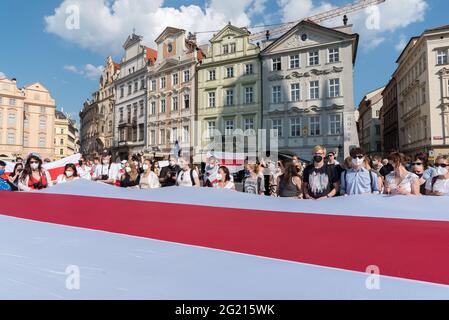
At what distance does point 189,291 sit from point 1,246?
2.89 metres

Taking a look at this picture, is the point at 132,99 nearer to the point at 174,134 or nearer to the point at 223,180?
the point at 174,134

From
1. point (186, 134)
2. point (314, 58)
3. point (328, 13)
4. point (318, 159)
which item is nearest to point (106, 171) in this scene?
point (318, 159)

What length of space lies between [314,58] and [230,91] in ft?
30.9

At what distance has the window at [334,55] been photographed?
3044cm

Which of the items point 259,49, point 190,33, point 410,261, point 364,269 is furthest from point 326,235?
point 190,33

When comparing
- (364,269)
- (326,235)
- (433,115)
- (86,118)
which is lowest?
(364,269)

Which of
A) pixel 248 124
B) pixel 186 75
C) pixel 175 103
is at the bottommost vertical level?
pixel 248 124

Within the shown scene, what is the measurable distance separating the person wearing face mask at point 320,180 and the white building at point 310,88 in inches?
1002

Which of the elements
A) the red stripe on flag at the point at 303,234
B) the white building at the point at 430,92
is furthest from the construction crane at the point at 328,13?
the red stripe on flag at the point at 303,234

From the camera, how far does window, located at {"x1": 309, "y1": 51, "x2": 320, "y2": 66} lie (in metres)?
31.4

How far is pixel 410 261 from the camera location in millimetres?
2258

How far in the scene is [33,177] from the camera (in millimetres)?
6172
